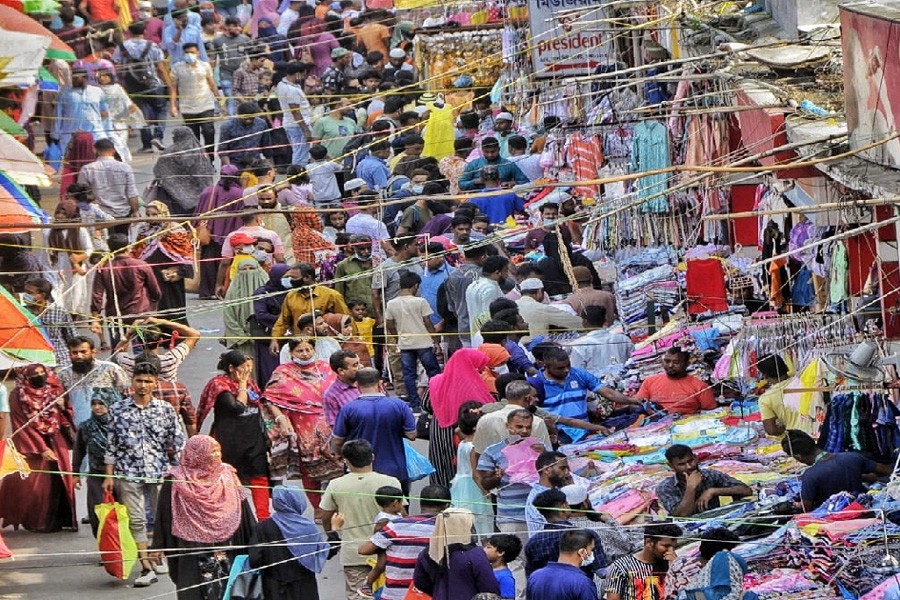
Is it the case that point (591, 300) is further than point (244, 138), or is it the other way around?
point (244, 138)

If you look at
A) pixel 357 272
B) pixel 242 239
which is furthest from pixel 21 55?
pixel 357 272

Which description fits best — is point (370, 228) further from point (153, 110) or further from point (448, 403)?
point (153, 110)

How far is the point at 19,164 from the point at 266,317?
12.8ft

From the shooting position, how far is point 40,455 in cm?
1383

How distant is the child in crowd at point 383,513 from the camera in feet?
36.3

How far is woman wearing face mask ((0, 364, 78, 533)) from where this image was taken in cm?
1377

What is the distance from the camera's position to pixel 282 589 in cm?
1127

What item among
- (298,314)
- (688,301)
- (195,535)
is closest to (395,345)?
(298,314)

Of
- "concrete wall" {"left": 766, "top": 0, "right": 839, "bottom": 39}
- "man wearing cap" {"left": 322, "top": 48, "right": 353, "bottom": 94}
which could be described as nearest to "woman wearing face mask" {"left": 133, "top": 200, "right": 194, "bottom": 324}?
"concrete wall" {"left": 766, "top": 0, "right": 839, "bottom": 39}

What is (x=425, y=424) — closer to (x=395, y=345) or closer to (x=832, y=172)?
(x=395, y=345)

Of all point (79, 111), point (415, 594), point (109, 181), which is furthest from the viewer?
point (79, 111)

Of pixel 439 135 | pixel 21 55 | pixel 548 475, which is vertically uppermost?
pixel 21 55

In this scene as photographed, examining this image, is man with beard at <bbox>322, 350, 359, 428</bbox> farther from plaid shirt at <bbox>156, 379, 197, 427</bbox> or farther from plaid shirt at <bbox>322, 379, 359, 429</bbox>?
plaid shirt at <bbox>156, 379, 197, 427</bbox>

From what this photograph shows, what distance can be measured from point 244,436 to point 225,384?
1.17 ft
